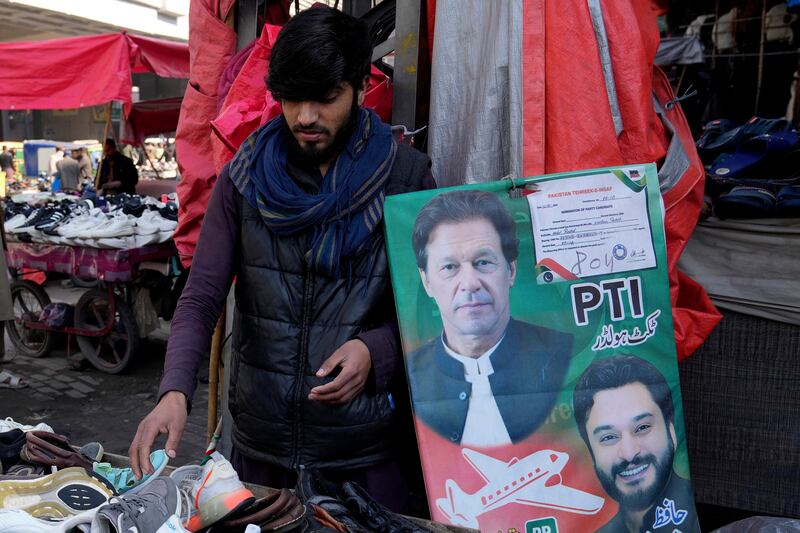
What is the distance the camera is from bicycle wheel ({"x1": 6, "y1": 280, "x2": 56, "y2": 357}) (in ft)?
22.6

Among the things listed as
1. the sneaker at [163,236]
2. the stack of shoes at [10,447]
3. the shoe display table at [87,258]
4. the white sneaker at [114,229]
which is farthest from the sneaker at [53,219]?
the stack of shoes at [10,447]

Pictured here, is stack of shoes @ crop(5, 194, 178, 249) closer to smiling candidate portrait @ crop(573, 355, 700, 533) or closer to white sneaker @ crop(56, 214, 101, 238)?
white sneaker @ crop(56, 214, 101, 238)

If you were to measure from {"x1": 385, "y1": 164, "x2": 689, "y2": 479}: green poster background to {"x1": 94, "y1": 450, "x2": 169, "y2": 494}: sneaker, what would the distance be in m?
0.66

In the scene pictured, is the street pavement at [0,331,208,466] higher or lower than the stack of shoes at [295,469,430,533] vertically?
lower

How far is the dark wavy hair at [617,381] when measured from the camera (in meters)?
1.88

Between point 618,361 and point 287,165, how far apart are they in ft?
3.47

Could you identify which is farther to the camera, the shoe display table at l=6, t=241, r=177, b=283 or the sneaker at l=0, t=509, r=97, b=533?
the shoe display table at l=6, t=241, r=177, b=283

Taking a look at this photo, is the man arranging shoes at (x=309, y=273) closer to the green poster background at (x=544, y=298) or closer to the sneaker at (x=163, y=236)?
the green poster background at (x=544, y=298)

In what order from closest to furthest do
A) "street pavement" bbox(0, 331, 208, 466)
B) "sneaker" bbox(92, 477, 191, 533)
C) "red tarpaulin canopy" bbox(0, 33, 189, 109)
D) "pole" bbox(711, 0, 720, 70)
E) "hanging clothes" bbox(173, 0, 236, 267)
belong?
1. "sneaker" bbox(92, 477, 191, 533)
2. "hanging clothes" bbox(173, 0, 236, 267)
3. "street pavement" bbox(0, 331, 208, 466)
4. "pole" bbox(711, 0, 720, 70)
5. "red tarpaulin canopy" bbox(0, 33, 189, 109)

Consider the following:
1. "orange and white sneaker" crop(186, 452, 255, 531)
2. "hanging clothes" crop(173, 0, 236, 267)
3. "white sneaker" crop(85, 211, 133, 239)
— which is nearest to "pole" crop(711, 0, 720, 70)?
"hanging clothes" crop(173, 0, 236, 267)

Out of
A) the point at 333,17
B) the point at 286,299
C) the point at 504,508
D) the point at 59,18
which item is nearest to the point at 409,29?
the point at 333,17

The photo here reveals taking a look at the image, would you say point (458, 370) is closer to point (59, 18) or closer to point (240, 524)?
point (240, 524)

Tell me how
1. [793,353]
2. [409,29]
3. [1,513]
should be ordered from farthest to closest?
[793,353] → [409,29] → [1,513]

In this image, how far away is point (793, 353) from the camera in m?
2.64
